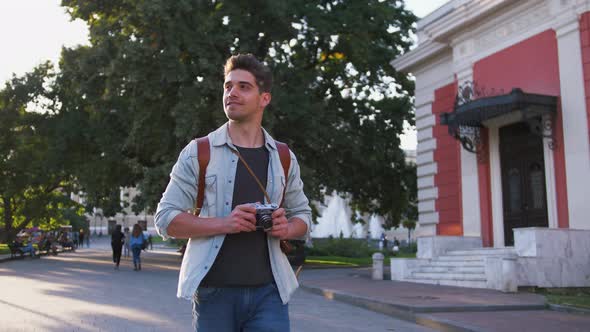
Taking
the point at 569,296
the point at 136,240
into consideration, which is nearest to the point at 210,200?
the point at 569,296

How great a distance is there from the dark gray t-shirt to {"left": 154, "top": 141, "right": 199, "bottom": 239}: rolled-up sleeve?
0.21 m

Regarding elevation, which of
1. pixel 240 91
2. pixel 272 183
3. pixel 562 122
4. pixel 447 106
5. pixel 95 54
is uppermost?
pixel 95 54

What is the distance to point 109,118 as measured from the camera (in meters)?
24.1

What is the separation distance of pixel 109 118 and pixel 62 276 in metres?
7.57

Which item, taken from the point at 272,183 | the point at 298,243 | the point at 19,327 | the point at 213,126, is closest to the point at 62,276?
the point at 213,126

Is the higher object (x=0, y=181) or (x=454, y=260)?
(x=0, y=181)

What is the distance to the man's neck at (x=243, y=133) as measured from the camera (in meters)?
3.16

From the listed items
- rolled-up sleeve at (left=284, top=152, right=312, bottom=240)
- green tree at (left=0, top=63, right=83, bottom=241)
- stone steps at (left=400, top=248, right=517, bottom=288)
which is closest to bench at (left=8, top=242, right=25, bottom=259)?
green tree at (left=0, top=63, right=83, bottom=241)

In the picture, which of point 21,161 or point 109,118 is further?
point 21,161

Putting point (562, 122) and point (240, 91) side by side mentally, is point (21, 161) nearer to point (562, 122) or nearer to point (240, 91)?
point (562, 122)

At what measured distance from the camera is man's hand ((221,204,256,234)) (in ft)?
9.02

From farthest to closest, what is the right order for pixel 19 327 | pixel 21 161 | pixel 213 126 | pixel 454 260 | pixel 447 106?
pixel 21 161 < pixel 213 126 < pixel 447 106 < pixel 454 260 < pixel 19 327

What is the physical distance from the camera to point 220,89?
2014 cm

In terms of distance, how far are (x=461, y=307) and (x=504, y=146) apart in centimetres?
761
